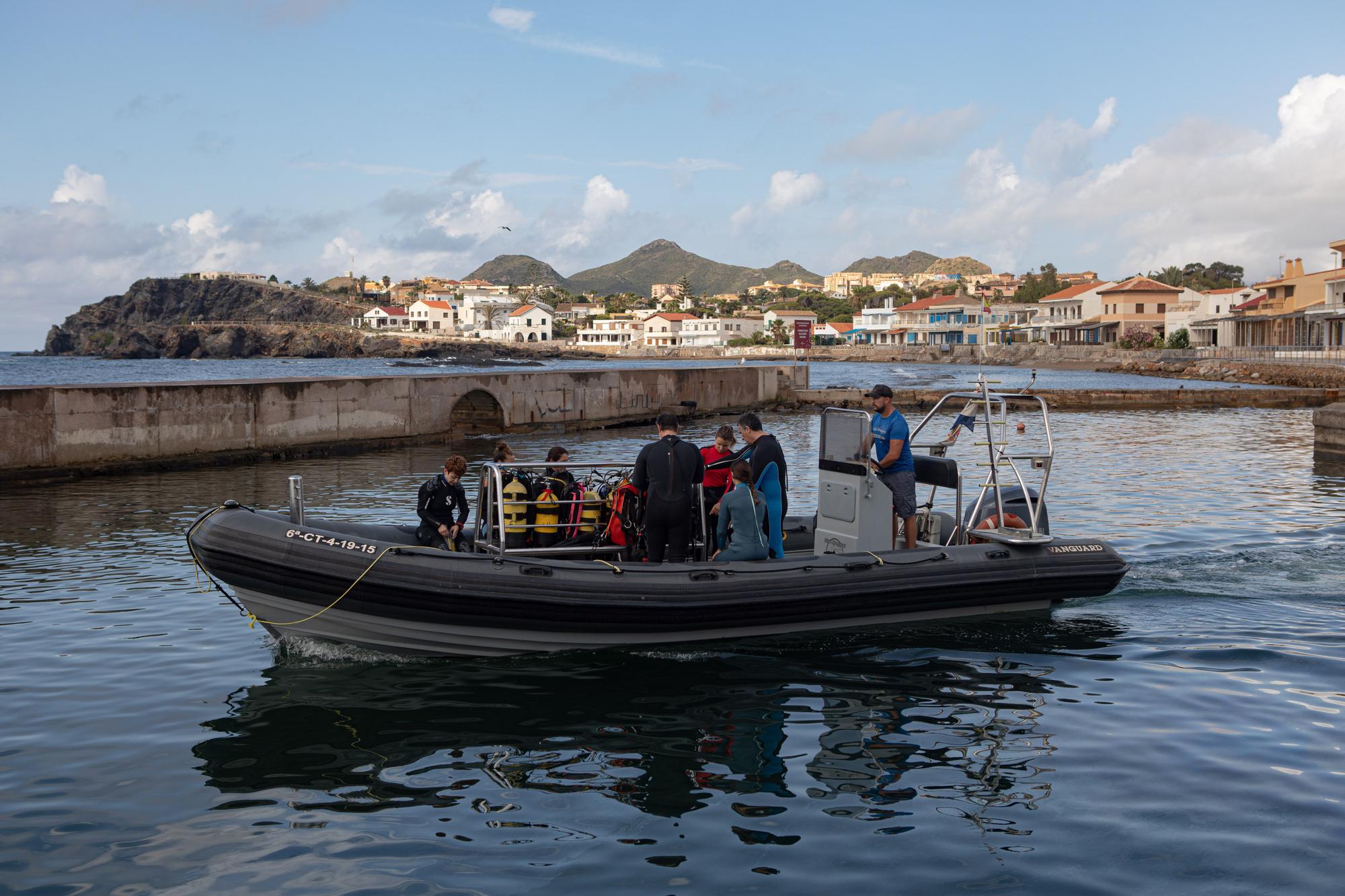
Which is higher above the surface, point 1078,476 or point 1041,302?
point 1041,302

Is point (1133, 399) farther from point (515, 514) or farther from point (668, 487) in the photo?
point (515, 514)

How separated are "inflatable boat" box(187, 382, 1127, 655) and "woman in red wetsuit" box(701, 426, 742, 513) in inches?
11.4

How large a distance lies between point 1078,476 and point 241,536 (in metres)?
17.3

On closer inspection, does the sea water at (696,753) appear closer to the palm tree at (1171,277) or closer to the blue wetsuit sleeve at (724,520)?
the blue wetsuit sleeve at (724,520)

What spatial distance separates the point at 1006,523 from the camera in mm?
11062

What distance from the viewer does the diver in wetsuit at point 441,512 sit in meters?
9.65

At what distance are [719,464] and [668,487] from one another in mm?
714

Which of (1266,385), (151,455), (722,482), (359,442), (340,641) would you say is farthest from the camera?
(1266,385)

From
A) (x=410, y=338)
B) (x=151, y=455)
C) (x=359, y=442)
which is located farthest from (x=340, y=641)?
(x=410, y=338)

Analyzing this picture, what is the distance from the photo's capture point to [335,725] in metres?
7.62

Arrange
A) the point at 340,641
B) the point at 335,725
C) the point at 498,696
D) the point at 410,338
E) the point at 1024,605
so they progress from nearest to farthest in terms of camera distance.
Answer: the point at 335,725
the point at 498,696
the point at 340,641
the point at 1024,605
the point at 410,338

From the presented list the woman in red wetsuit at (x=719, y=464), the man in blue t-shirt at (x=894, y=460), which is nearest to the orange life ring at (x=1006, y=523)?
the man in blue t-shirt at (x=894, y=460)

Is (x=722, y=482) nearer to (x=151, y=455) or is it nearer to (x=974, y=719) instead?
(x=974, y=719)

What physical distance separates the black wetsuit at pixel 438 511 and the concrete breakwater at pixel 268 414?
41.4 ft
